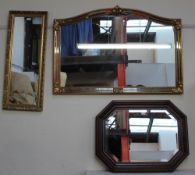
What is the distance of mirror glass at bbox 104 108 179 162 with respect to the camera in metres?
2.09

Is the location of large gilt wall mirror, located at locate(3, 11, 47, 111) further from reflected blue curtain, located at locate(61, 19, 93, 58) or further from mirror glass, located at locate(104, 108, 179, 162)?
mirror glass, located at locate(104, 108, 179, 162)

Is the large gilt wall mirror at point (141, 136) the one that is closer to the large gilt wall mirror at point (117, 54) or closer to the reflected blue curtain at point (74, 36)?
the large gilt wall mirror at point (117, 54)

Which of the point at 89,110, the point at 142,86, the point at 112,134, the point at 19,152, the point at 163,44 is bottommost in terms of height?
the point at 19,152

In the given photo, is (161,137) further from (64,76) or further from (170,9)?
(170,9)

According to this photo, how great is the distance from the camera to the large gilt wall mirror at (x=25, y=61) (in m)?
2.19

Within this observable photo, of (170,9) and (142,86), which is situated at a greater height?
(170,9)

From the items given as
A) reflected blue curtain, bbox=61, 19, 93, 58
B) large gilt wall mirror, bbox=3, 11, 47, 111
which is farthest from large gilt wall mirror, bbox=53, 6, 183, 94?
large gilt wall mirror, bbox=3, 11, 47, 111

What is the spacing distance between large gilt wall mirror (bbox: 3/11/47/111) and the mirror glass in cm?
60

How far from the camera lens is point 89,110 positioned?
7.16 feet

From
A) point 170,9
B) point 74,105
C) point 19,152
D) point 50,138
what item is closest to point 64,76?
point 74,105

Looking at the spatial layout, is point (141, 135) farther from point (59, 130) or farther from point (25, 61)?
point (25, 61)

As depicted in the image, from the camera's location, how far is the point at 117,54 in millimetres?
2223

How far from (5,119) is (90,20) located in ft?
3.37

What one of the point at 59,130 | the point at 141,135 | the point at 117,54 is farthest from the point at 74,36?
the point at 141,135
